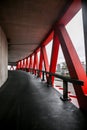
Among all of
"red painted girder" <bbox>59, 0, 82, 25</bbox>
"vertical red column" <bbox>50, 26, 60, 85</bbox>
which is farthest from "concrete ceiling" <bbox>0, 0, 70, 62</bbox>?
"vertical red column" <bbox>50, 26, 60, 85</bbox>

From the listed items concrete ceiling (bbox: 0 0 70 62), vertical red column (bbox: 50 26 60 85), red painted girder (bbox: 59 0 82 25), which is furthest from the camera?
vertical red column (bbox: 50 26 60 85)

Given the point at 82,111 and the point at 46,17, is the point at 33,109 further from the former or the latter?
the point at 46,17

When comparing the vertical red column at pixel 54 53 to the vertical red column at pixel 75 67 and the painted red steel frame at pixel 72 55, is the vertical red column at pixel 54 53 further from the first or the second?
the vertical red column at pixel 75 67

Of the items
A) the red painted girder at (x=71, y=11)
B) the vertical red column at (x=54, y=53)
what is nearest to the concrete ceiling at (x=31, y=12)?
the red painted girder at (x=71, y=11)

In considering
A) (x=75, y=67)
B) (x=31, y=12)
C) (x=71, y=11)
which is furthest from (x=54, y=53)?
(x=75, y=67)

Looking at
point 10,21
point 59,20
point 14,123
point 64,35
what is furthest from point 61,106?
point 10,21

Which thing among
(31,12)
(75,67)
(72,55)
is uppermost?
(31,12)

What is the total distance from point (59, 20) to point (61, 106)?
3.04 meters

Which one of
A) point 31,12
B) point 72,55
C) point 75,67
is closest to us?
point 75,67

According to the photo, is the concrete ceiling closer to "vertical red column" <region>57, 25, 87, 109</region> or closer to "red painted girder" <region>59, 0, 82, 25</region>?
"red painted girder" <region>59, 0, 82, 25</region>

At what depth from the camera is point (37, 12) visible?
4.07 m

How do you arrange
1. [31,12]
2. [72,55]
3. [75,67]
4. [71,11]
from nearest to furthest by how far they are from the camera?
[75,67] < [72,55] < [71,11] < [31,12]

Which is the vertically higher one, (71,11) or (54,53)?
(71,11)

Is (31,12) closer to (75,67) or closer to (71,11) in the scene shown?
(71,11)
